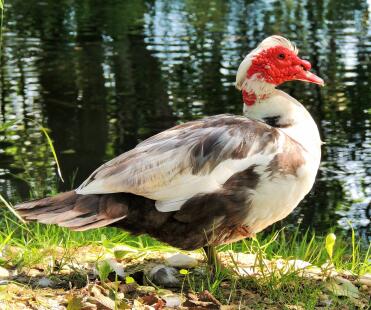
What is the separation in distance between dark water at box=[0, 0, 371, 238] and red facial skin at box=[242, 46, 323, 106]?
2.81m

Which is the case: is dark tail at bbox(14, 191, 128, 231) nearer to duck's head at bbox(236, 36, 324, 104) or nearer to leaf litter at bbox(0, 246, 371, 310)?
leaf litter at bbox(0, 246, 371, 310)

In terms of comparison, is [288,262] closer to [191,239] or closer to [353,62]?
[191,239]

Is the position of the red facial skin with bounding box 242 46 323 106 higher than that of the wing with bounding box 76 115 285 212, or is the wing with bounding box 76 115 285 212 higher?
the red facial skin with bounding box 242 46 323 106

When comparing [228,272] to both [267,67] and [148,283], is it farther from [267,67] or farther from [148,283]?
[267,67]

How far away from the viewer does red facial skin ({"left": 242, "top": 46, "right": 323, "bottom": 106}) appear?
4.90 metres

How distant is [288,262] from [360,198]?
337cm

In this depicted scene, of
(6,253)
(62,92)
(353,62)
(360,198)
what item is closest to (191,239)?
(6,253)

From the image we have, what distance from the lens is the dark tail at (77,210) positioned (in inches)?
A: 174

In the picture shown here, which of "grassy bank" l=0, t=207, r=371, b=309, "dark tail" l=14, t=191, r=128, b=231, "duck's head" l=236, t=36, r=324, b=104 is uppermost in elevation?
"duck's head" l=236, t=36, r=324, b=104

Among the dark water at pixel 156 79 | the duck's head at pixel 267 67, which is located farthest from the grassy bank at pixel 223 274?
the dark water at pixel 156 79

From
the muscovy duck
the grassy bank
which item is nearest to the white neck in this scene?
the muscovy duck

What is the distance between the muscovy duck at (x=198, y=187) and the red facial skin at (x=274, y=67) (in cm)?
39

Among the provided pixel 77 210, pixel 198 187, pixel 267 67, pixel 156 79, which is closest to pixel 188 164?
pixel 198 187

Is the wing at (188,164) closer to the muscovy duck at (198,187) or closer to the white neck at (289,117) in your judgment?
the muscovy duck at (198,187)
